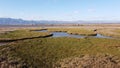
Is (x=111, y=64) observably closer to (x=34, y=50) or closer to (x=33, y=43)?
(x=34, y=50)

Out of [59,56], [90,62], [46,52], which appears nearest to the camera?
[90,62]

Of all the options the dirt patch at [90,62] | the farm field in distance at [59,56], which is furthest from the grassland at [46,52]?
the dirt patch at [90,62]

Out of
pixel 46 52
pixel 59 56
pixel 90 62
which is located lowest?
pixel 59 56

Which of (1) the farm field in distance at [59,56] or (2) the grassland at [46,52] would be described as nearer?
(1) the farm field in distance at [59,56]

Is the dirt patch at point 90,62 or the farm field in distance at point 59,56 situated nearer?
the dirt patch at point 90,62

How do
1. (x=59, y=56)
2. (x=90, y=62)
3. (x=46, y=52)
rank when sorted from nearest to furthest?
(x=90, y=62), (x=59, y=56), (x=46, y=52)

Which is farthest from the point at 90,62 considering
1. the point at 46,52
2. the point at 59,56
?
the point at 46,52

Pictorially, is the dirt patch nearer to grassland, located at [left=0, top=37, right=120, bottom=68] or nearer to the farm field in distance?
the farm field in distance

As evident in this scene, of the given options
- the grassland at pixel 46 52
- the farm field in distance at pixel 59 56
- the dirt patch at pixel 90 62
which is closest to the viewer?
the dirt patch at pixel 90 62

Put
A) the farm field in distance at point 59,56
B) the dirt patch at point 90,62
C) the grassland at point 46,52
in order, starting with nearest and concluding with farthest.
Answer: the dirt patch at point 90,62 < the farm field in distance at point 59,56 < the grassland at point 46,52

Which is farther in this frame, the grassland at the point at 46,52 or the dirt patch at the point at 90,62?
the grassland at the point at 46,52

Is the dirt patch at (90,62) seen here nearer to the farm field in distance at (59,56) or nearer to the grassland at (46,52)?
the farm field in distance at (59,56)

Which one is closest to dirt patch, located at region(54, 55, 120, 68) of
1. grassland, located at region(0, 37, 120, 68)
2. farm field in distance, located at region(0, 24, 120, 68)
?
farm field in distance, located at region(0, 24, 120, 68)

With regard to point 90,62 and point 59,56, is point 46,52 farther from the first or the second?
point 90,62
